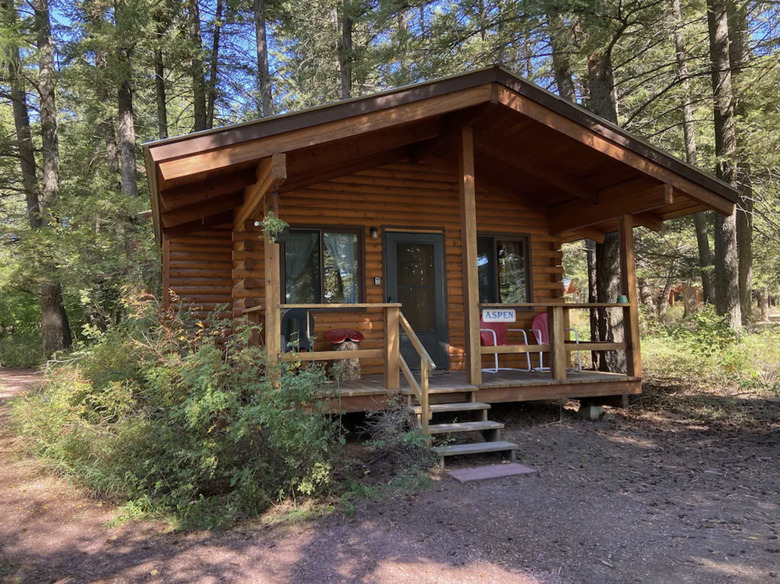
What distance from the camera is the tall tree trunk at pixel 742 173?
10.6m

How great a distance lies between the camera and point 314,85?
59.3 ft

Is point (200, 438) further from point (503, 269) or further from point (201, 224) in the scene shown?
point (503, 269)

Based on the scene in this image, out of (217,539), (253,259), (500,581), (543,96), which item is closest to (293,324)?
(253,259)

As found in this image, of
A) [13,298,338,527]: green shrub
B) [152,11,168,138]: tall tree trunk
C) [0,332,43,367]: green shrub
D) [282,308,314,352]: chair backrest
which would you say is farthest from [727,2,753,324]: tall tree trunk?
[0,332,43,367]: green shrub

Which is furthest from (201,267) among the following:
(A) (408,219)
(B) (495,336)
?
(B) (495,336)

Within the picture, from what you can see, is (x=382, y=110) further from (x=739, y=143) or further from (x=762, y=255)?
(x=762, y=255)

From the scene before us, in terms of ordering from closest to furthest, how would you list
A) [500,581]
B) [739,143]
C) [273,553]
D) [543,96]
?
[500,581]
[273,553]
[543,96]
[739,143]

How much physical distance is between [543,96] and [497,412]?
420 cm

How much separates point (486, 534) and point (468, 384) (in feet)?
8.70

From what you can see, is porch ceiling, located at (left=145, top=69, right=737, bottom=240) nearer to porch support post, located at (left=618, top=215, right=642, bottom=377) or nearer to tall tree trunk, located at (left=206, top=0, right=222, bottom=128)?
porch support post, located at (left=618, top=215, right=642, bottom=377)

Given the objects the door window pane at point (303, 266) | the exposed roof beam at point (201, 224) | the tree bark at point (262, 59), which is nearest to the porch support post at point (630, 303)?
the door window pane at point (303, 266)

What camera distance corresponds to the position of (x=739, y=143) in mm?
11141

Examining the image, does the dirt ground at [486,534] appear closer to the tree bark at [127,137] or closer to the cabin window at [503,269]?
the cabin window at [503,269]

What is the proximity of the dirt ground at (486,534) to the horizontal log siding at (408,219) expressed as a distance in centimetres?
307
